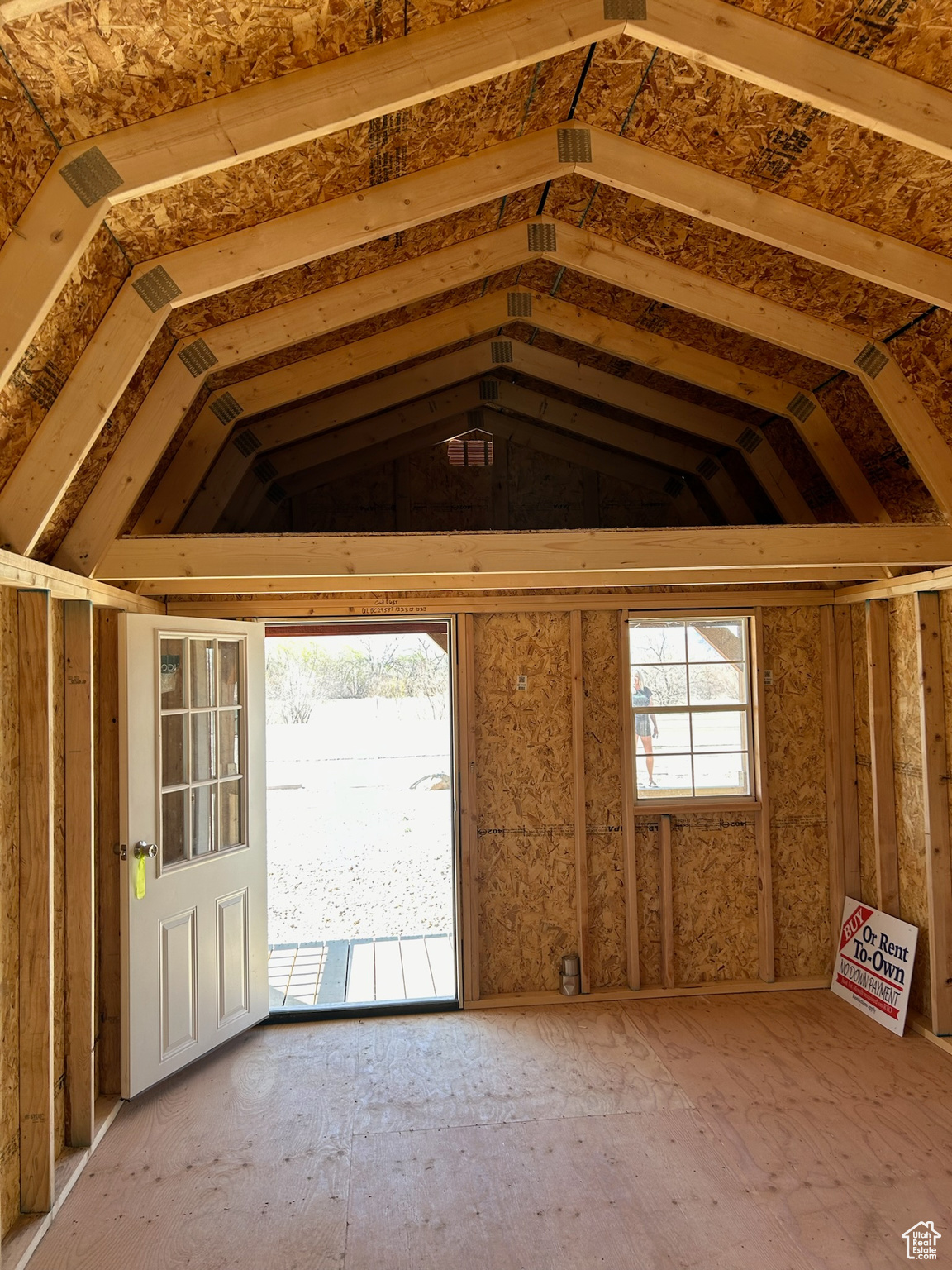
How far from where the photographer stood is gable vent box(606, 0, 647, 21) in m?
2.37

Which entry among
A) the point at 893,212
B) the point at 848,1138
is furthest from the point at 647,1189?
the point at 893,212

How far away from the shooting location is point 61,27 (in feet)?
6.41

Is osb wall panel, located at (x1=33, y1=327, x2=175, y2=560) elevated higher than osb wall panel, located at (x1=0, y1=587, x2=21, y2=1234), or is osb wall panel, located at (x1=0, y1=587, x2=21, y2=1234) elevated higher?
osb wall panel, located at (x1=33, y1=327, x2=175, y2=560)

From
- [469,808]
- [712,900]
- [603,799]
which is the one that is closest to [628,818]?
[603,799]

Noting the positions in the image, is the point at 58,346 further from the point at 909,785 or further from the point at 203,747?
the point at 909,785

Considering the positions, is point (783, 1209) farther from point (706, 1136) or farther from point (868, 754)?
point (868, 754)

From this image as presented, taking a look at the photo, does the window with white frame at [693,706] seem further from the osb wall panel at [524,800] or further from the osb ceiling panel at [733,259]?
the osb ceiling panel at [733,259]

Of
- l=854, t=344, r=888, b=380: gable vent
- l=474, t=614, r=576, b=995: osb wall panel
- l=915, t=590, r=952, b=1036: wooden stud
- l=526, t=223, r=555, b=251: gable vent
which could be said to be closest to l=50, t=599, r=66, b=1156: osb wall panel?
l=474, t=614, r=576, b=995: osb wall panel

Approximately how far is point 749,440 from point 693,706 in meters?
1.58

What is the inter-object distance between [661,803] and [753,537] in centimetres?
182

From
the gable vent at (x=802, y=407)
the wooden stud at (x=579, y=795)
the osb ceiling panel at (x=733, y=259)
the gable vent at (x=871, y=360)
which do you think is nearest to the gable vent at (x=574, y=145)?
the osb ceiling panel at (x=733, y=259)

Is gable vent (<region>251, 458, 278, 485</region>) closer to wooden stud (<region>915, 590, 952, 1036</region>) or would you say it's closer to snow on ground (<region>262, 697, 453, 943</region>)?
snow on ground (<region>262, 697, 453, 943</region>)

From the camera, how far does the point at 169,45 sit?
212 cm

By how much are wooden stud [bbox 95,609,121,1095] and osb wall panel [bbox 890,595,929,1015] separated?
3988 millimetres
